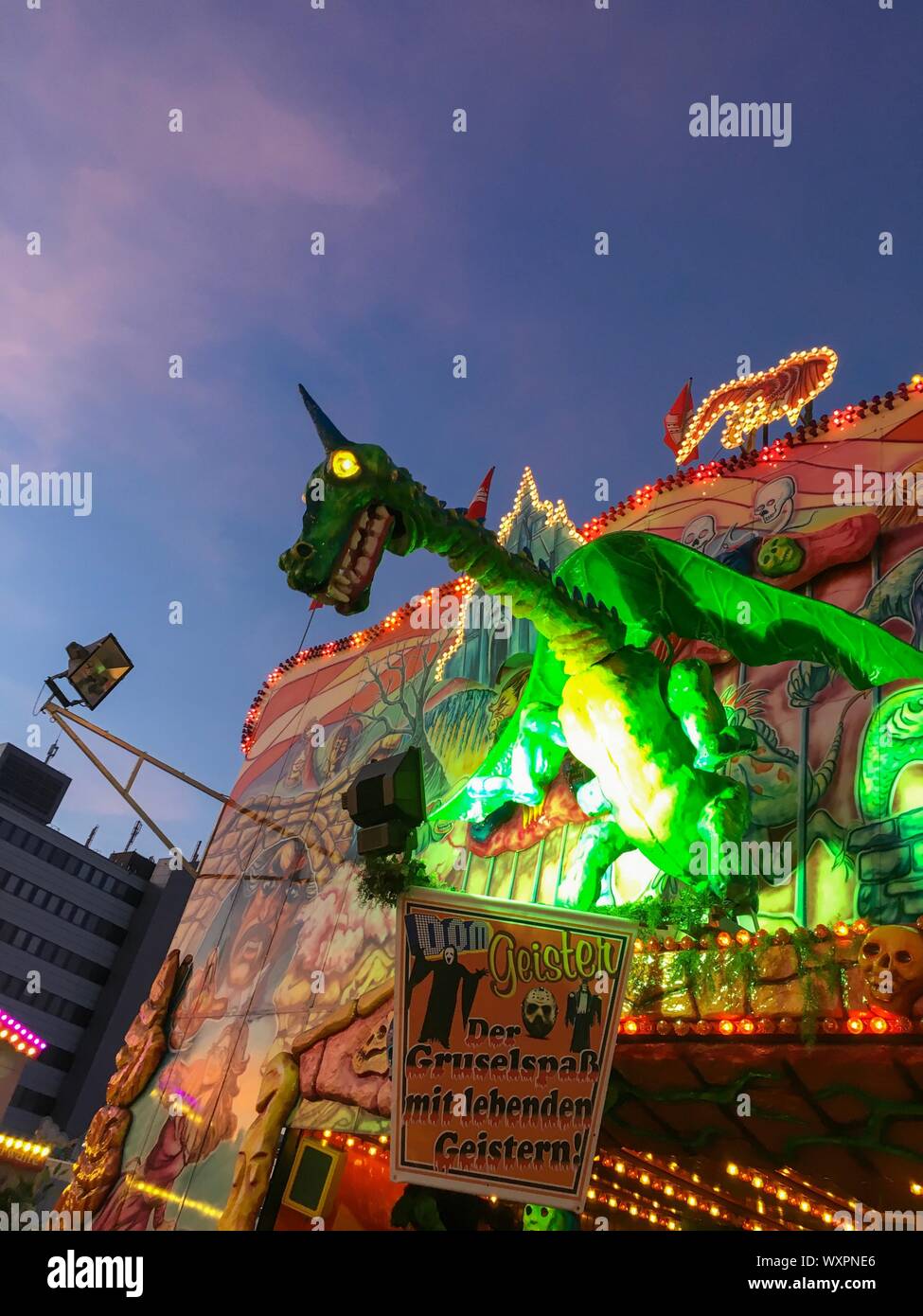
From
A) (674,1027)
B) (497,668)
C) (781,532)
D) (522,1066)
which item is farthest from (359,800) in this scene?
(497,668)

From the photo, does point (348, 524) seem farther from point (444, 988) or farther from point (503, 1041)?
point (503, 1041)

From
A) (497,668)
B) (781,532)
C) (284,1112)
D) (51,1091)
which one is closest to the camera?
(781,532)

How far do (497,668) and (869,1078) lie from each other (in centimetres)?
698

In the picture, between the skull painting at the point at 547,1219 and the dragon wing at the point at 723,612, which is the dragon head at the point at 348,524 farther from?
the skull painting at the point at 547,1219

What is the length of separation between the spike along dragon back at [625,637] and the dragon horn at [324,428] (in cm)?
1

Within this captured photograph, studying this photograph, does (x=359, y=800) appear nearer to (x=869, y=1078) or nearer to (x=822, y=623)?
(x=869, y=1078)

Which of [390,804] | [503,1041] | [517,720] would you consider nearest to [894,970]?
[503,1041]

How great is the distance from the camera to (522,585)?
6.46 metres

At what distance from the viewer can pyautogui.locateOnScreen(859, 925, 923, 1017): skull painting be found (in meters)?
4.27

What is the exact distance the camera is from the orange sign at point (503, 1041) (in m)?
4.76

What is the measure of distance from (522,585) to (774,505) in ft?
11.5

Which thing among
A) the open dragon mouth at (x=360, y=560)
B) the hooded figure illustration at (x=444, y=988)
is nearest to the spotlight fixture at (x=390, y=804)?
the hooded figure illustration at (x=444, y=988)

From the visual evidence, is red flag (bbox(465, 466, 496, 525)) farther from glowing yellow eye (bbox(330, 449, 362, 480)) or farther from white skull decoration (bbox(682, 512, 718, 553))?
glowing yellow eye (bbox(330, 449, 362, 480))

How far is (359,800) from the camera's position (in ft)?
15.1
